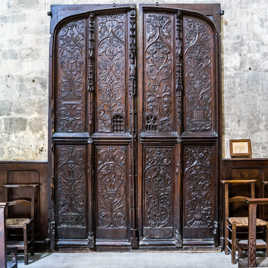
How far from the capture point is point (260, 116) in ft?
12.1

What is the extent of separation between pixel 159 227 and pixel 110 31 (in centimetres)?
244

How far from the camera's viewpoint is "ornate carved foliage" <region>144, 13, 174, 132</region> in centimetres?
367

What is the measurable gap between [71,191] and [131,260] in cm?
106

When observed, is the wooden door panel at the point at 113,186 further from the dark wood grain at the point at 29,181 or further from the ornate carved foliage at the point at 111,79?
the dark wood grain at the point at 29,181

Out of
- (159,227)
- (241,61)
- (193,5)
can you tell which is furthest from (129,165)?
(193,5)

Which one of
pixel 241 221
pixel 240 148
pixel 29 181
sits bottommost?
pixel 241 221

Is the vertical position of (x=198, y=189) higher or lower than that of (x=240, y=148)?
lower

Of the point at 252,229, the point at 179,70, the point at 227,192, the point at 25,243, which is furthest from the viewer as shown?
the point at 179,70

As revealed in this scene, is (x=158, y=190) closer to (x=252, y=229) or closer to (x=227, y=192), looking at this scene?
(x=227, y=192)

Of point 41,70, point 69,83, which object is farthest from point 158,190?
point 41,70

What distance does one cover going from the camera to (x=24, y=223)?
10.8 ft

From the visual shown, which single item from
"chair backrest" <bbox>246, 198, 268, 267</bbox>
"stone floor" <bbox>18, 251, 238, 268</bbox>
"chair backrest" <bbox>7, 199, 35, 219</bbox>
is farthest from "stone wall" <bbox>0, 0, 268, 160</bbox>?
"stone floor" <bbox>18, 251, 238, 268</bbox>

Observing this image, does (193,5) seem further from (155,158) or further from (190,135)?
(155,158)

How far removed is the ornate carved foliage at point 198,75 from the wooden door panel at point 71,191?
1390 mm
